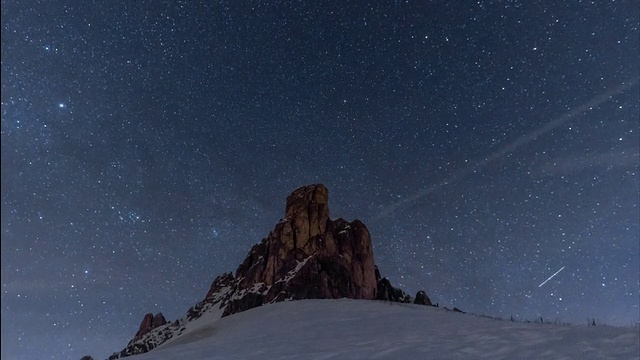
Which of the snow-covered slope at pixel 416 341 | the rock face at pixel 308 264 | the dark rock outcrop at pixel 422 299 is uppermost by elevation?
the rock face at pixel 308 264

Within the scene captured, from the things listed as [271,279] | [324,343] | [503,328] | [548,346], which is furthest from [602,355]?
[271,279]

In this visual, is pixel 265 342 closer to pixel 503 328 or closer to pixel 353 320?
pixel 353 320

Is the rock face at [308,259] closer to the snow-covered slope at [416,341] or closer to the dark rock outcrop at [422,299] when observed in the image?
the dark rock outcrop at [422,299]

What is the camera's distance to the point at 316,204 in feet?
204

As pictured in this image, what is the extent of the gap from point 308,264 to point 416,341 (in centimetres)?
4361

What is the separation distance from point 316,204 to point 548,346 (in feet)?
178

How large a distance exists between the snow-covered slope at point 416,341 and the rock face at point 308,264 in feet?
113

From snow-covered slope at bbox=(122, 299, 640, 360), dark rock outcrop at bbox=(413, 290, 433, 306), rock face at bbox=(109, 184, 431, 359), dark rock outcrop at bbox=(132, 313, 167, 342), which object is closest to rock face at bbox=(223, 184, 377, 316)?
rock face at bbox=(109, 184, 431, 359)

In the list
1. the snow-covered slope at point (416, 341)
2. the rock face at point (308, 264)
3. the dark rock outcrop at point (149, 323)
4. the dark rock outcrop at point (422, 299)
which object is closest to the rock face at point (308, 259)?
the rock face at point (308, 264)

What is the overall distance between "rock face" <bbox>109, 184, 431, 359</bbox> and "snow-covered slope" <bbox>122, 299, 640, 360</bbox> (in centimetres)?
3436

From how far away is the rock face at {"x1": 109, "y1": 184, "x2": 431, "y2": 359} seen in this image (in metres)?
51.3

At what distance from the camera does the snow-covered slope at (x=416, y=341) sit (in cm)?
813

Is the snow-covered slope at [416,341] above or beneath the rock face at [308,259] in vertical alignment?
beneath

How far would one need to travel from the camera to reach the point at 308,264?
53.2 meters
